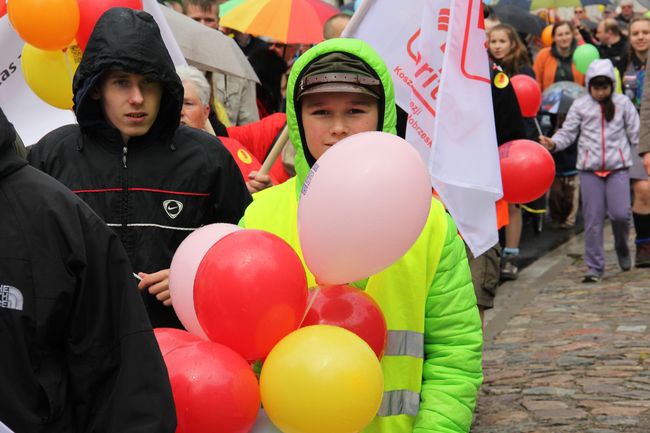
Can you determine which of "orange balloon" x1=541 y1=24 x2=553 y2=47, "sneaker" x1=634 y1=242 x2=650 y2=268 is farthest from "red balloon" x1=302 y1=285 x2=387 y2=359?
"orange balloon" x1=541 y1=24 x2=553 y2=47

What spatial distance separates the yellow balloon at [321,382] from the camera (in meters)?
2.94

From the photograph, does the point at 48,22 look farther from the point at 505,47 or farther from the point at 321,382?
the point at 505,47

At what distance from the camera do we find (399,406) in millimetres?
3389

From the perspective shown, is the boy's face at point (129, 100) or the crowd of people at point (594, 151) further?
the crowd of people at point (594, 151)

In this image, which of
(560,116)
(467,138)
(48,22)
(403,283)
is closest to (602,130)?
(560,116)

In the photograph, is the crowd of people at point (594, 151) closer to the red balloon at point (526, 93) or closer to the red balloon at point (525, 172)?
the red balloon at point (526, 93)

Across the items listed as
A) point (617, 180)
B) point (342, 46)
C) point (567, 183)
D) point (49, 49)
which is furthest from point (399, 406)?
point (567, 183)

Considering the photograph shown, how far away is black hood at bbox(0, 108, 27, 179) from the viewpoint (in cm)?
266

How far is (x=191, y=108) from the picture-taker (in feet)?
19.0

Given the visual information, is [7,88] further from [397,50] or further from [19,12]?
[397,50]

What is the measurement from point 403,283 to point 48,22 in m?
2.23

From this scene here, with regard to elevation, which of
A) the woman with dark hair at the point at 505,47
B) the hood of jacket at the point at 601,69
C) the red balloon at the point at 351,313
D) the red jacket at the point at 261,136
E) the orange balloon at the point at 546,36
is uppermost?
the red balloon at the point at 351,313

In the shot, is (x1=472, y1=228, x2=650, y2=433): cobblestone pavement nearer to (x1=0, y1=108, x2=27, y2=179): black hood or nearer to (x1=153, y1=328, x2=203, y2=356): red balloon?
(x1=153, y1=328, x2=203, y2=356): red balloon

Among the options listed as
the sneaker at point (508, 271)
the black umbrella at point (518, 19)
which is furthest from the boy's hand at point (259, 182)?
the black umbrella at point (518, 19)
